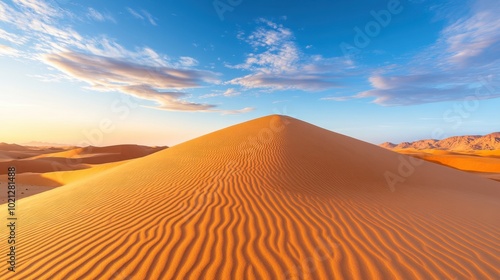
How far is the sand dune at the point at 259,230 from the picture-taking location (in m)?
3.30

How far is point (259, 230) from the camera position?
4.37 metres

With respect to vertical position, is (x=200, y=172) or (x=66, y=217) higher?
(x=200, y=172)

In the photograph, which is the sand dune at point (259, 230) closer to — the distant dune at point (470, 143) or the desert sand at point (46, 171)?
the desert sand at point (46, 171)

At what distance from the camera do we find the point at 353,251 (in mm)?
3691

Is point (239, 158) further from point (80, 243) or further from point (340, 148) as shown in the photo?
point (80, 243)

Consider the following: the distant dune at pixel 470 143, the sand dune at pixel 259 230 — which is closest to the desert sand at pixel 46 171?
the sand dune at pixel 259 230

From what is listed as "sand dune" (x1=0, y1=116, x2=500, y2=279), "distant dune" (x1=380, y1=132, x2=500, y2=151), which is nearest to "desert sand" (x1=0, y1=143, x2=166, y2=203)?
"sand dune" (x1=0, y1=116, x2=500, y2=279)

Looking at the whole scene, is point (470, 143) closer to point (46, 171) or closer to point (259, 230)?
point (259, 230)

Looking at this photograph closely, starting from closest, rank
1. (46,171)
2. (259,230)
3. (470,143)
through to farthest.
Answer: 1. (259,230)
2. (46,171)
3. (470,143)

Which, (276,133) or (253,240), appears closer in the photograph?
(253,240)

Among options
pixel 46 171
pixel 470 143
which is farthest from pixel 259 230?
pixel 470 143

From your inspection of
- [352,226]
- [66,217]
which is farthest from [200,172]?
[352,226]

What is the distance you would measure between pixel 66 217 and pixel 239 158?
664cm

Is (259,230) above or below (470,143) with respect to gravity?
below
